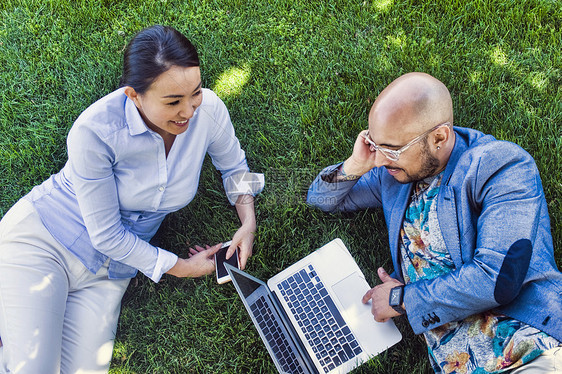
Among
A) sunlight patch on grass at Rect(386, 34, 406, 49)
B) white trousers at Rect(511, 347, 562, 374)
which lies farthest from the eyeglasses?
sunlight patch on grass at Rect(386, 34, 406, 49)

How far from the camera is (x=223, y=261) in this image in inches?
145

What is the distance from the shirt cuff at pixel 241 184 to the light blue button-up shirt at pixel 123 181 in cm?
14

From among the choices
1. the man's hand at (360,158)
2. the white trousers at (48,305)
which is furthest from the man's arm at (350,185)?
the white trousers at (48,305)

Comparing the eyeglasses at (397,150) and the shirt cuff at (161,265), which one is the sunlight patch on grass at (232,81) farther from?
the eyeglasses at (397,150)

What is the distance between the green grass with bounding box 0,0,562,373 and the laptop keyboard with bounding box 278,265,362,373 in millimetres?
335

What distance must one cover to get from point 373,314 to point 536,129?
238 centimetres

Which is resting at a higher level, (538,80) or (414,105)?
(414,105)

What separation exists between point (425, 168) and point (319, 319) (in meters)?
1.39

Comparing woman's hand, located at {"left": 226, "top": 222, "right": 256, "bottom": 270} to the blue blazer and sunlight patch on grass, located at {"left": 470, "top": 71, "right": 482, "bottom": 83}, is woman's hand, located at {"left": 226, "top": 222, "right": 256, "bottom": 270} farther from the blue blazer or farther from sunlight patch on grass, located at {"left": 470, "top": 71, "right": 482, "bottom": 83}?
sunlight patch on grass, located at {"left": 470, "top": 71, "right": 482, "bottom": 83}

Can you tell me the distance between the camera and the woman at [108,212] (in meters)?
2.74

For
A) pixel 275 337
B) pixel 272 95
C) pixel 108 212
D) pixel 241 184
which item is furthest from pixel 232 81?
pixel 275 337

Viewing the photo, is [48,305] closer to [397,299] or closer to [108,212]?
[108,212]

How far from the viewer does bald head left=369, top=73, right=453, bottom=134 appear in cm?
262

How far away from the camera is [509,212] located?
8.32ft
